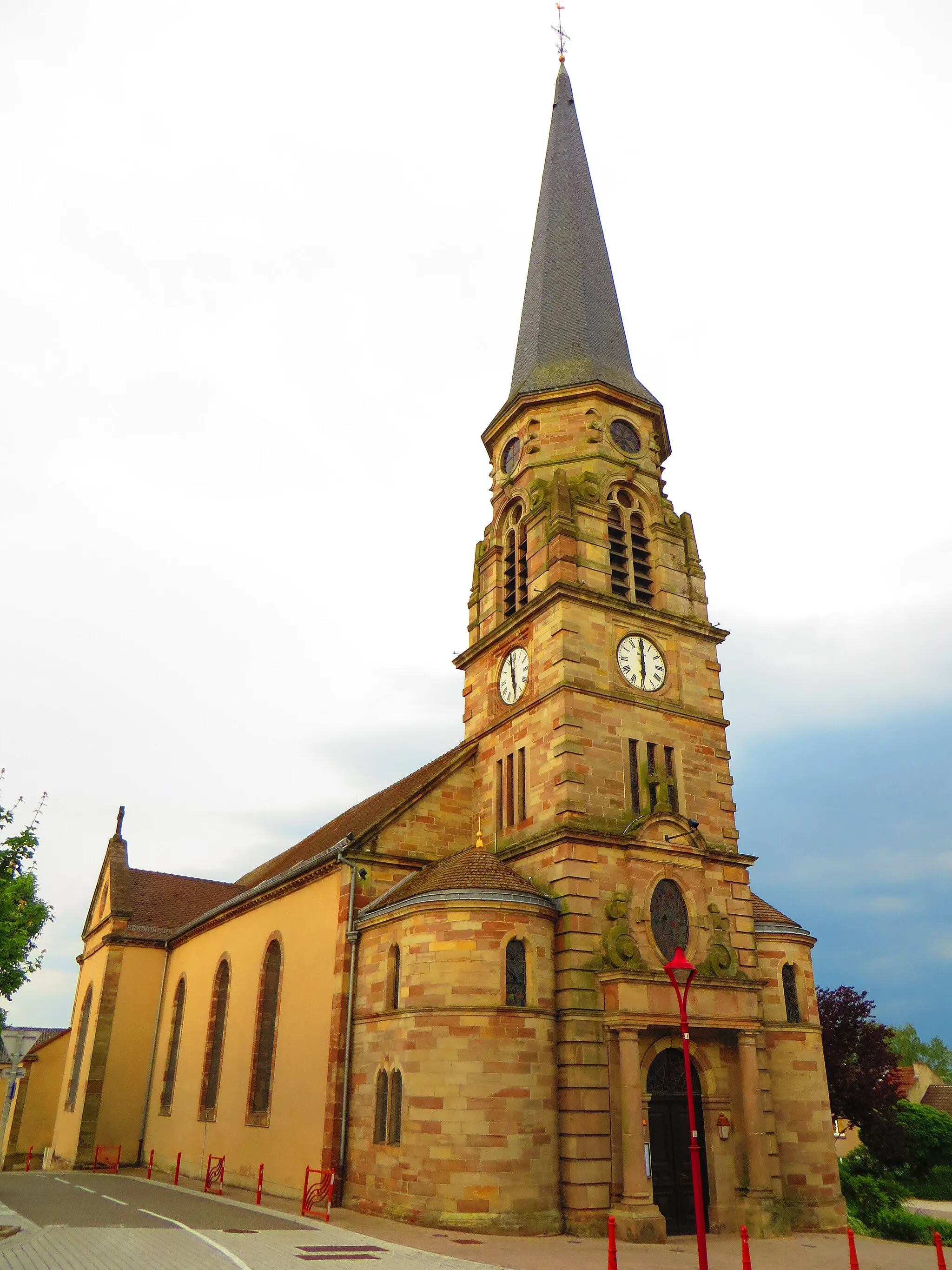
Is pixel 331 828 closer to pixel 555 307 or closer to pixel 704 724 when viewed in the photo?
pixel 704 724

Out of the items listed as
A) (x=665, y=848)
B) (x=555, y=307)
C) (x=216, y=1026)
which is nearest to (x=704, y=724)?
(x=665, y=848)

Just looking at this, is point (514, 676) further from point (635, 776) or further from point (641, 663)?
point (635, 776)

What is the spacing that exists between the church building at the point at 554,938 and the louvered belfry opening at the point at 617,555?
8 cm

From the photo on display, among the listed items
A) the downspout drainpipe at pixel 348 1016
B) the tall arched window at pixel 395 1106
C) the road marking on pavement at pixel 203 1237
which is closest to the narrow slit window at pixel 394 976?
the tall arched window at pixel 395 1106

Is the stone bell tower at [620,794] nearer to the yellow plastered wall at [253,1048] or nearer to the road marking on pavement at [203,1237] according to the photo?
the yellow plastered wall at [253,1048]

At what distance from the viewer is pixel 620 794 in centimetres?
2277

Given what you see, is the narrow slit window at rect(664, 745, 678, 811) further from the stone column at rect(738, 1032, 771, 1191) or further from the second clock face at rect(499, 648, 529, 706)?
the stone column at rect(738, 1032, 771, 1191)

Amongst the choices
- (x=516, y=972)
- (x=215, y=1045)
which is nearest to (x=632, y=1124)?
(x=516, y=972)

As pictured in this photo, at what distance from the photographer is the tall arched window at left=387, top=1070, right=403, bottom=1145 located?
19250 mm

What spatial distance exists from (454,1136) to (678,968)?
6.38 m

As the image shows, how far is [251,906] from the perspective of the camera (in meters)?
29.8

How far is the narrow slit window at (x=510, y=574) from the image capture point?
2773cm

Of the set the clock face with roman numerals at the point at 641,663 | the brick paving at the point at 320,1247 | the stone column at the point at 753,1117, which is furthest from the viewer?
Answer: the clock face with roman numerals at the point at 641,663

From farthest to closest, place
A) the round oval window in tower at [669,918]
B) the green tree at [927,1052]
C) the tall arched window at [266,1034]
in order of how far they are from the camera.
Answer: the green tree at [927,1052] → the tall arched window at [266,1034] → the round oval window in tower at [669,918]
